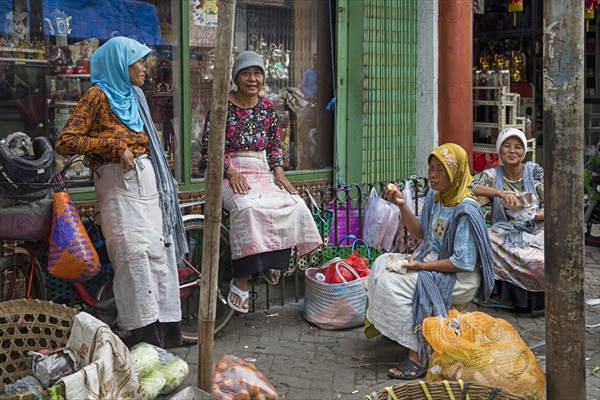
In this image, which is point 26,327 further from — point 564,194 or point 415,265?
point 564,194

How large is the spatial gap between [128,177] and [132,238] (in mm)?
378

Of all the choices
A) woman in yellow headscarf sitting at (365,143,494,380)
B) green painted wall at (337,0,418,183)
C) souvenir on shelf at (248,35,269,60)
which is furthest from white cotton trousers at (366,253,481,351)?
souvenir on shelf at (248,35,269,60)

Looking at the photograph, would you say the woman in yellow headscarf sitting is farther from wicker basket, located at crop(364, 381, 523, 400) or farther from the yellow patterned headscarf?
wicker basket, located at crop(364, 381, 523, 400)

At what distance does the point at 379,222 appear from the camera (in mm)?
6844

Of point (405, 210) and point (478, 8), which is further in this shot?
point (478, 8)

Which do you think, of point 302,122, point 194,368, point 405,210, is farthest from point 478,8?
point 194,368

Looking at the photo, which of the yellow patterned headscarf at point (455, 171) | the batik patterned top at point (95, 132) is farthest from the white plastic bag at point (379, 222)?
the batik patterned top at point (95, 132)

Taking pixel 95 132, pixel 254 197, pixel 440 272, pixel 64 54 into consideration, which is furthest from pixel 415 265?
pixel 64 54

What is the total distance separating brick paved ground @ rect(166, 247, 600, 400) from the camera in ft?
17.0

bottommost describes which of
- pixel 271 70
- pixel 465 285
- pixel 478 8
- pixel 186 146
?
pixel 465 285

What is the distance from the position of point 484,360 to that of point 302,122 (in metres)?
3.72

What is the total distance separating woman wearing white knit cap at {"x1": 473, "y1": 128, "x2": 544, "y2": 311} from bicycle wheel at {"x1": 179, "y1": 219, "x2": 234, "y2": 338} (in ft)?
6.51

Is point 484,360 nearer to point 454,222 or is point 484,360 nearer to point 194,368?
point 454,222

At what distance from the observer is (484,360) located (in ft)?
14.7
